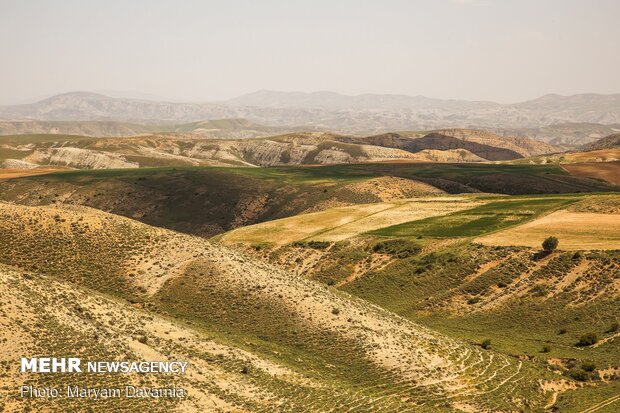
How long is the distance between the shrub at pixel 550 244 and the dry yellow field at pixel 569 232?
4.07 feet

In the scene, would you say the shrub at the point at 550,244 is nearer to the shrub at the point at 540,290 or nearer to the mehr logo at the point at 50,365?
the shrub at the point at 540,290

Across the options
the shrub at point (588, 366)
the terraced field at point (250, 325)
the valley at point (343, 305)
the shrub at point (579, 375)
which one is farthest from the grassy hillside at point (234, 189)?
the shrub at point (579, 375)

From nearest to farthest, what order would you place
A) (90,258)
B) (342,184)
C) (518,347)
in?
(518,347) → (90,258) → (342,184)

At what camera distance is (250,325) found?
50031 mm

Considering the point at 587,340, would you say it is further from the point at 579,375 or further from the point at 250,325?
the point at 250,325

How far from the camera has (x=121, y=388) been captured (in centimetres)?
3441

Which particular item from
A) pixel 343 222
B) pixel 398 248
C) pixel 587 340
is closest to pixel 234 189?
pixel 343 222

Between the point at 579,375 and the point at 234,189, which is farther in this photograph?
the point at 234,189

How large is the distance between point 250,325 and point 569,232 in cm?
5204

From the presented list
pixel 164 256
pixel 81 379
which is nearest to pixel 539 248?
pixel 164 256

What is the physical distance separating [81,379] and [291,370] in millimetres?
15595

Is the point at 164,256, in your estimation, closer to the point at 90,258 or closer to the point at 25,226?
the point at 90,258

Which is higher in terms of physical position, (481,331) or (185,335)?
(185,335)

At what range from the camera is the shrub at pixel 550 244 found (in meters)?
70.1
